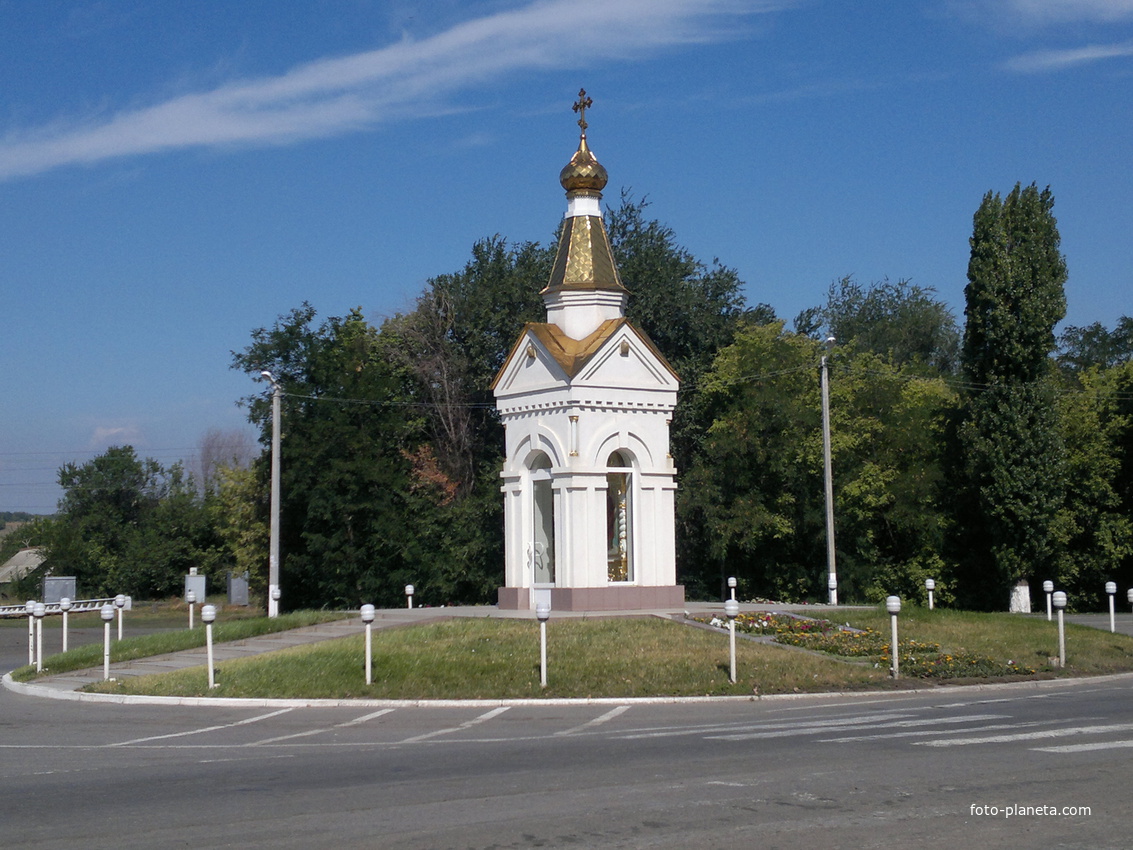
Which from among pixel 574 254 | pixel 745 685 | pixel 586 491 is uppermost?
pixel 574 254

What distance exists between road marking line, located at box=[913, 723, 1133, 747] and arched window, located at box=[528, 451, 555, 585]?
49.1 ft

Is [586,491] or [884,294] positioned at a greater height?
[884,294]

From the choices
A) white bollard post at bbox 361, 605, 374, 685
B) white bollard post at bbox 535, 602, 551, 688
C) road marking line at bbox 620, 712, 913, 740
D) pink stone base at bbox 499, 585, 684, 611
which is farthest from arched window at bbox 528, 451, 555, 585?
road marking line at bbox 620, 712, 913, 740

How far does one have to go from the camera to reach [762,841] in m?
8.30

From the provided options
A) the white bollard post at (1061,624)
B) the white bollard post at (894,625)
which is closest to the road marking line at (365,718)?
the white bollard post at (894,625)

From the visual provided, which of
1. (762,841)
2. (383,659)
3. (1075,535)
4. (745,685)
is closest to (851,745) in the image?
(762,841)

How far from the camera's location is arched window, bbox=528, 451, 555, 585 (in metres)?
27.8

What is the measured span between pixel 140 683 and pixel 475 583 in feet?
82.3

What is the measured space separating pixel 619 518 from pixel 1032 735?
1571 centimetres

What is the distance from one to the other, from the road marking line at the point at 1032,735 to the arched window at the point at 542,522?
49.1 feet

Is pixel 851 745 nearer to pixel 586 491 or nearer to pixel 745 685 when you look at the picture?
pixel 745 685

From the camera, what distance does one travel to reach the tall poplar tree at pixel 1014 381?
42.3 m

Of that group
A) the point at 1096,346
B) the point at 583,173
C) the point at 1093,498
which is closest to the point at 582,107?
the point at 583,173

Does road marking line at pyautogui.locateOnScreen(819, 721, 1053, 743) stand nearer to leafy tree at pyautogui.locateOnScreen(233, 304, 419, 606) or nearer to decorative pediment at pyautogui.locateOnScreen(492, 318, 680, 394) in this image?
decorative pediment at pyautogui.locateOnScreen(492, 318, 680, 394)
